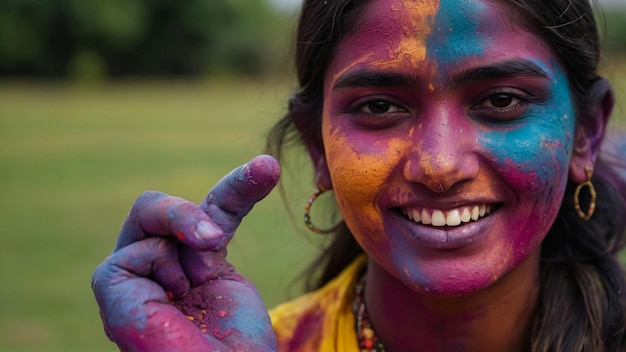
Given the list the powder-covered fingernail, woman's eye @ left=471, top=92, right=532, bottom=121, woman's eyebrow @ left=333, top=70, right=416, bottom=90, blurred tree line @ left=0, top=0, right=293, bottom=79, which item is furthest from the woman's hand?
blurred tree line @ left=0, top=0, right=293, bottom=79

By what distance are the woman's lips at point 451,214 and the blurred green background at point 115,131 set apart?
918mm

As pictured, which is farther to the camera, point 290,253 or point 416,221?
point 290,253

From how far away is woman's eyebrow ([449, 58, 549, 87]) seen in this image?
2234 mm

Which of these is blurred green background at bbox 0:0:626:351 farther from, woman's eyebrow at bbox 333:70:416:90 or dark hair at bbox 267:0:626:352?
woman's eyebrow at bbox 333:70:416:90

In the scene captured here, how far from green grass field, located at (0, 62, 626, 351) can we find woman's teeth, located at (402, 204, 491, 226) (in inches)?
36.5

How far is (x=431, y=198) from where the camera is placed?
223 cm

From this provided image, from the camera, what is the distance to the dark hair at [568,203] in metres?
2.41

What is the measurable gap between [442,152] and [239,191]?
1.79 feet

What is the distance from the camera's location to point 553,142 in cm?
231

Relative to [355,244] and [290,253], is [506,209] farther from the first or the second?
[290,253]

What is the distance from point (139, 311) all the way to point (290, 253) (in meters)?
6.41

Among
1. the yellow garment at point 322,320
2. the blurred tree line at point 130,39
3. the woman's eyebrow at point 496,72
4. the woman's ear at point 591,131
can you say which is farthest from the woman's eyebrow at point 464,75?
the blurred tree line at point 130,39

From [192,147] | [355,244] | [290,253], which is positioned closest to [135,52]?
[192,147]

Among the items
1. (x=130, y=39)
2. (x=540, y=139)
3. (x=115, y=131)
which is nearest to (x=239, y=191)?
(x=540, y=139)
